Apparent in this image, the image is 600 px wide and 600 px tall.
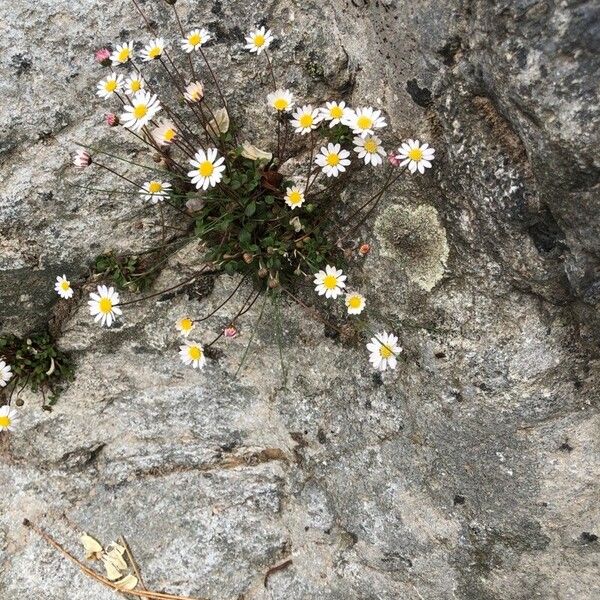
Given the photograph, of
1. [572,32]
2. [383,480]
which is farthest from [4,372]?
[572,32]

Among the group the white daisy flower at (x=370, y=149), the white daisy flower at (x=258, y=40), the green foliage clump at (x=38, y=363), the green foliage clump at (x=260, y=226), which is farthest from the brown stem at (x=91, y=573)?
the white daisy flower at (x=258, y=40)

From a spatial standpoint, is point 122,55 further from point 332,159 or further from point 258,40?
point 332,159

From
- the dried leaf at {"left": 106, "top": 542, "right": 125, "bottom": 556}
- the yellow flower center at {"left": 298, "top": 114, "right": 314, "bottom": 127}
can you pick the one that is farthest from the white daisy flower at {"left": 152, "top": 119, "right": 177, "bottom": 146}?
the dried leaf at {"left": 106, "top": 542, "right": 125, "bottom": 556}

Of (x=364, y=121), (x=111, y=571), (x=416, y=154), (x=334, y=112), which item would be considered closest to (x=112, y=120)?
(x=334, y=112)

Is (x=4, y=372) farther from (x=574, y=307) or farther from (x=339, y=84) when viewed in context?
(x=574, y=307)

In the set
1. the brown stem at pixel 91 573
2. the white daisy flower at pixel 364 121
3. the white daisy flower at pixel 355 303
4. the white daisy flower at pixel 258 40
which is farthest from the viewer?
the brown stem at pixel 91 573

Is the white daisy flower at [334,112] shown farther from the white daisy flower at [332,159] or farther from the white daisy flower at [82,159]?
the white daisy flower at [82,159]
